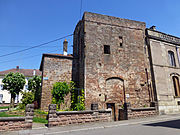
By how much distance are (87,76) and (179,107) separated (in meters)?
10.6

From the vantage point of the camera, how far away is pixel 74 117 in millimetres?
8273

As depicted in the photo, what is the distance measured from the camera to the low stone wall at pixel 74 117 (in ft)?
25.4

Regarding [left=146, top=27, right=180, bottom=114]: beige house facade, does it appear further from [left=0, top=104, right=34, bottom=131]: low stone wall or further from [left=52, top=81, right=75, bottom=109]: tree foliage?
[left=0, top=104, right=34, bottom=131]: low stone wall

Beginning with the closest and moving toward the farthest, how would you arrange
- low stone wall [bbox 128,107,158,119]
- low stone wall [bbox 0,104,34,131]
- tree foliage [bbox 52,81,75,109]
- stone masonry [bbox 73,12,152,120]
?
low stone wall [bbox 0,104,34,131] < low stone wall [bbox 128,107,158,119] < stone masonry [bbox 73,12,152,120] < tree foliage [bbox 52,81,75,109]

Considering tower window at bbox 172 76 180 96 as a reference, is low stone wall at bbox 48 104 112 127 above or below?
below

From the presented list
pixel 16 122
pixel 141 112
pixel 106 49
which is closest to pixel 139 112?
pixel 141 112

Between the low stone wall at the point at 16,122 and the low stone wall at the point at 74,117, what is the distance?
113cm

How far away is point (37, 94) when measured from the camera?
53.5 ft

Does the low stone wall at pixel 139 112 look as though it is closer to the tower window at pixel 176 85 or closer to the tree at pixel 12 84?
the tower window at pixel 176 85

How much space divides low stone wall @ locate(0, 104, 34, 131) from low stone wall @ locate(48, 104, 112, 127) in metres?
1.13

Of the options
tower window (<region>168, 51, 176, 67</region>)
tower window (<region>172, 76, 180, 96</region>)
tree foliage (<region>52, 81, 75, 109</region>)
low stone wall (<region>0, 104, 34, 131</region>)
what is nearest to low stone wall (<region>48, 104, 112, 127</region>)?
low stone wall (<region>0, 104, 34, 131</region>)

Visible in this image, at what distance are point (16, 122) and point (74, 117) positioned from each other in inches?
130

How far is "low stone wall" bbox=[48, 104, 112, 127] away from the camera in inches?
305

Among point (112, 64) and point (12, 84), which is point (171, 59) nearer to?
point (112, 64)
